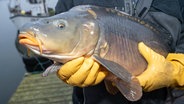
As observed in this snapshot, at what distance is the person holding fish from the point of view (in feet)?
6.23

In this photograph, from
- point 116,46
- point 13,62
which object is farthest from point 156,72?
point 13,62

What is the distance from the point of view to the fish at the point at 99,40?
6.06 feet

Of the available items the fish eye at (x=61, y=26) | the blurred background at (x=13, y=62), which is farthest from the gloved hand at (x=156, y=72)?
the blurred background at (x=13, y=62)

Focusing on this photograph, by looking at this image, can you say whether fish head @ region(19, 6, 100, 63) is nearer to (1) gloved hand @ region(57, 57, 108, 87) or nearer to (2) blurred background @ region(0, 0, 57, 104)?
(1) gloved hand @ region(57, 57, 108, 87)

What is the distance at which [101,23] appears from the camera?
2039 millimetres

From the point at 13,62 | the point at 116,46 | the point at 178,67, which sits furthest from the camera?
the point at 13,62

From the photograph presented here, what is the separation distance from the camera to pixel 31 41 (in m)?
1.78

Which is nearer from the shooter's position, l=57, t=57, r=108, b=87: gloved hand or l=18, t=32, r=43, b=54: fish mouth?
l=18, t=32, r=43, b=54: fish mouth

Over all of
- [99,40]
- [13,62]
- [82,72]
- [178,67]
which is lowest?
[13,62]

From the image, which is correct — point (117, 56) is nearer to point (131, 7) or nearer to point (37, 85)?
point (131, 7)

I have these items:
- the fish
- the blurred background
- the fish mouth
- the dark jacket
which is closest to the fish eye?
the fish

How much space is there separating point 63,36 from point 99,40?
0.22m

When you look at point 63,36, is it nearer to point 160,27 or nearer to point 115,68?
point 115,68

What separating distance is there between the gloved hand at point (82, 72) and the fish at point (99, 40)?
0.03 metres
